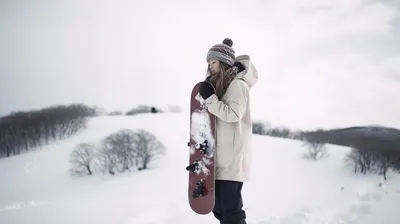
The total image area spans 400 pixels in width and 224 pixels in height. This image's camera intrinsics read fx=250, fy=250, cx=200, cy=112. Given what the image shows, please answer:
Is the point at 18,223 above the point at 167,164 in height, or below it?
above

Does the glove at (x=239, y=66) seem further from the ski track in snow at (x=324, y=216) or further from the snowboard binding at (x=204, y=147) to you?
the ski track in snow at (x=324, y=216)

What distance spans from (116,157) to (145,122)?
643 cm

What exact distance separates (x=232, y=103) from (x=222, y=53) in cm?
37

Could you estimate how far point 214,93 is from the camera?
1570 mm

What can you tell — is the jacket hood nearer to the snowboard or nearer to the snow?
the snowboard

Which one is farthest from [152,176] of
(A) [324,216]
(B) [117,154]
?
(A) [324,216]

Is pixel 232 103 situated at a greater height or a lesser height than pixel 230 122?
greater

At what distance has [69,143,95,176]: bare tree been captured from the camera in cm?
1920

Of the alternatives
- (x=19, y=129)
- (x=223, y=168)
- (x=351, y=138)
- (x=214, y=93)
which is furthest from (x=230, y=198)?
(x=19, y=129)

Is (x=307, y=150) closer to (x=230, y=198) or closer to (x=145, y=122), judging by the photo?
(x=145, y=122)

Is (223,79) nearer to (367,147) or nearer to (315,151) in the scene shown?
(367,147)

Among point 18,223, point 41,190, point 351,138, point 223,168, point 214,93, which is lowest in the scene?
point 41,190

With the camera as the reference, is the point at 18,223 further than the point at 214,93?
Yes

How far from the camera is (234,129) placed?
5.19 ft
